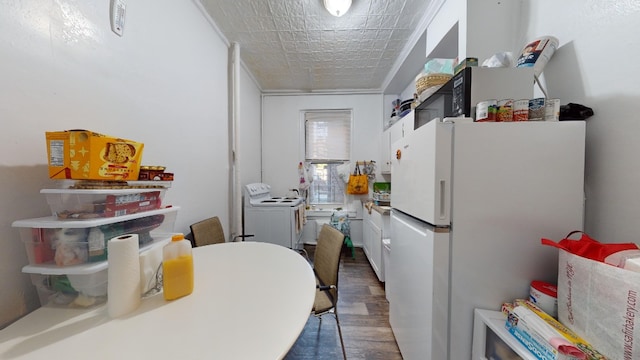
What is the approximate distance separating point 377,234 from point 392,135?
1.30 meters

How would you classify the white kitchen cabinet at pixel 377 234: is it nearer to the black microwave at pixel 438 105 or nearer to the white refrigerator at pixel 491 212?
the black microwave at pixel 438 105

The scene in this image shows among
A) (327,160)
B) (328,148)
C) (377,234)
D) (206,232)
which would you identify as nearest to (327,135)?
(328,148)

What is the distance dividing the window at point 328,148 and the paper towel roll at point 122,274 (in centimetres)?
304

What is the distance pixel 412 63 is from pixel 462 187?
217 centimetres

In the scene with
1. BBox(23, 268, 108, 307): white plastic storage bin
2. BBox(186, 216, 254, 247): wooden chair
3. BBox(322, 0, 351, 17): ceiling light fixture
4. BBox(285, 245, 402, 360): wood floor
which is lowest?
BBox(285, 245, 402, 360): wood floor

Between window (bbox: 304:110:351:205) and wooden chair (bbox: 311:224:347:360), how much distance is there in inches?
83.9

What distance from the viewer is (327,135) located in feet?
11.9

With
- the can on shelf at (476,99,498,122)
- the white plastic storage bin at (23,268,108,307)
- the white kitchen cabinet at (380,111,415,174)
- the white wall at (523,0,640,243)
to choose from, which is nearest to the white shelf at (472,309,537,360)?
the white wall at (523,0,640,243)

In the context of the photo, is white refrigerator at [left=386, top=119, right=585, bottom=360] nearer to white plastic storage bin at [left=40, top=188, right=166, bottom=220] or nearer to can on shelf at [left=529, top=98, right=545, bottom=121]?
can on shelf at [left=529, top=98, right=545, bottom=121]

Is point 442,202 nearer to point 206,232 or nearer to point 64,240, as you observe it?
point 64,240

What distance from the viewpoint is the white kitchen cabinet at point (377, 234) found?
7.70 feet

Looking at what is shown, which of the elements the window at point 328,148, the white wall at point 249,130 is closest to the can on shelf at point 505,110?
the white wall at point 249,130

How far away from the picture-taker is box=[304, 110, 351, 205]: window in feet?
11.9

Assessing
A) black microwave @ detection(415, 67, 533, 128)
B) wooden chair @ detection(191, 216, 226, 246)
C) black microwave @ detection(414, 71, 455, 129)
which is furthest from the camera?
wooden chair @ detection(191, 216, 226, 246)
